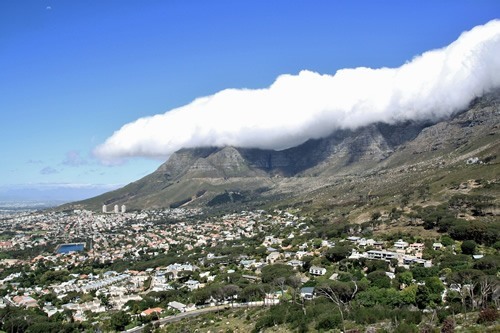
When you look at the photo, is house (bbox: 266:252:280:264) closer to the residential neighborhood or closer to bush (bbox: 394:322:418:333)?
the residential neighborhood

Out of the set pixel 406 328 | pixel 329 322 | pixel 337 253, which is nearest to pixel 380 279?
pixel 329 322

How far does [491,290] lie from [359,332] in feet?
46.1

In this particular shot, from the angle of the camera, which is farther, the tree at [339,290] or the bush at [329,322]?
the tree at [339,290]

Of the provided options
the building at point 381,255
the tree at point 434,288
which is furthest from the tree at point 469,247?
the tree at point 434,288

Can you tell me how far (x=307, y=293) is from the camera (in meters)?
46.5

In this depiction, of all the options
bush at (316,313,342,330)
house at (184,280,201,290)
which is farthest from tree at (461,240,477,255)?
house at (184,280,201,290)

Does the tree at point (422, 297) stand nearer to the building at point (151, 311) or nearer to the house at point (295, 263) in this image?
the house at point (295, 263)

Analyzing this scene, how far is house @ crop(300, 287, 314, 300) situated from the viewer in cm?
4516

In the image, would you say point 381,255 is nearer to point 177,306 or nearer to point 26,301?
point 177,306

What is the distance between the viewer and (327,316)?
3238 cm

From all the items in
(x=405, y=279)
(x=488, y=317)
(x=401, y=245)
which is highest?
(x=488, y=317)

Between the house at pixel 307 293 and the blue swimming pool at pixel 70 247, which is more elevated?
the house at pixel 307 293

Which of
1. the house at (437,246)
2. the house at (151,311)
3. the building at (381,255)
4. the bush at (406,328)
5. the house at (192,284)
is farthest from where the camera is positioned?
the house at (192,284)

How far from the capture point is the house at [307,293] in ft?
148
